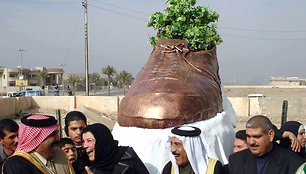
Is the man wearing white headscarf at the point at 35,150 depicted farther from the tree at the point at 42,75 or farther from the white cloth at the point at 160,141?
the tree at the point at 42,75

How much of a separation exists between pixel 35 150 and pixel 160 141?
186 cm

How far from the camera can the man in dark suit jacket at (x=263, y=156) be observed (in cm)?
356

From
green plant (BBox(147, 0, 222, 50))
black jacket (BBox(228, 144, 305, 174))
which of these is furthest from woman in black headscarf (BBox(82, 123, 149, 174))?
green plant (BBox(147, 0, 222, 50))

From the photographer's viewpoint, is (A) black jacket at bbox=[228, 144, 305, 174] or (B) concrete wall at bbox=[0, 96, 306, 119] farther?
(B) concrete wall at bbox=[0, 96, 306, 119]

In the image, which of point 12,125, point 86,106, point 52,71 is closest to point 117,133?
point 12,125

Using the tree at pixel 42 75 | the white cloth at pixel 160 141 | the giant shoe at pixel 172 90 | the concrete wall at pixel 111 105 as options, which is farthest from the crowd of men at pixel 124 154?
the tree at pixel 42 75

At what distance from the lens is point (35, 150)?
3.21 meters

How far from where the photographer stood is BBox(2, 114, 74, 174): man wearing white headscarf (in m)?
3.08

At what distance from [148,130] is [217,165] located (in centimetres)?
144

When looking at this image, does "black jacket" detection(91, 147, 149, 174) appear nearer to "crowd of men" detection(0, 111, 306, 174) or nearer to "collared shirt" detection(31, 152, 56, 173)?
"crowd of men" detection(0, 111, 306, 174)

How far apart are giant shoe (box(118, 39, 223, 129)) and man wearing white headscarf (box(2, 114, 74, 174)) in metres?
1.77

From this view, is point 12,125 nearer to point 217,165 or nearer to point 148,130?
point 148,130

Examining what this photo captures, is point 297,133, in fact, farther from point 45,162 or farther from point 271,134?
point 45,162

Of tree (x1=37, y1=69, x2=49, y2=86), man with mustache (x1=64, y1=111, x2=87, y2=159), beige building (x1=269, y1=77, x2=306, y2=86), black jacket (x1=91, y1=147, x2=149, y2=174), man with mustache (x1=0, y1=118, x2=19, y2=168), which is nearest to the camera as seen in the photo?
black jacket (x1=91, y1=147, x2=149, y2=174)
